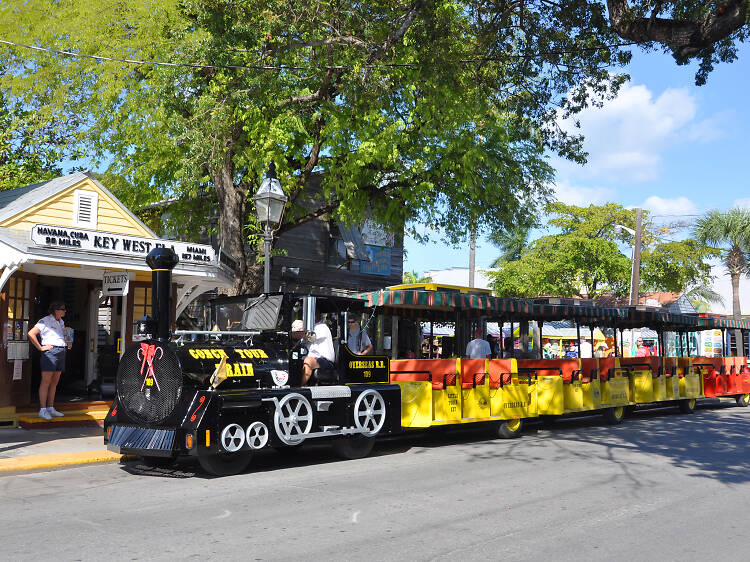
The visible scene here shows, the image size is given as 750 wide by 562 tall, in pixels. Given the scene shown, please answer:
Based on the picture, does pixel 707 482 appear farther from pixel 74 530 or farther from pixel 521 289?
pixel 521 289

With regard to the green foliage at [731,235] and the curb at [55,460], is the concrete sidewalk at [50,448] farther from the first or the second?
the green foliage at [731,235]

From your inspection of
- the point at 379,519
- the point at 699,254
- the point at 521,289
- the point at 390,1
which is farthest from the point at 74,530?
the point at 699,254

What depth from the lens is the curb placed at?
8.70 meters

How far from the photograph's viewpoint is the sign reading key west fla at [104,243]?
431 inches

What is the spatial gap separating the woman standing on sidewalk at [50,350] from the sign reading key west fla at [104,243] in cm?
116

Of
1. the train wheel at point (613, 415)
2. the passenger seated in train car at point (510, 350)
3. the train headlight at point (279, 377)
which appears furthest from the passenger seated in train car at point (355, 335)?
the passenger seated in train car at point (510, 350)

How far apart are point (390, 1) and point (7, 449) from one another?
958cm

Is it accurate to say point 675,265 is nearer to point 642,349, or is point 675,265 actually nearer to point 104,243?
point 642,349

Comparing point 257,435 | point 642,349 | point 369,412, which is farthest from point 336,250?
point 257,435

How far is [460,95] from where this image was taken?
557 inches

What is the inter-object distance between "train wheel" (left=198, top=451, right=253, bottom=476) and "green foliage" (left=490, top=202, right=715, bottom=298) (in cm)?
3076

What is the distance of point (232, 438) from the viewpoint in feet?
27.3

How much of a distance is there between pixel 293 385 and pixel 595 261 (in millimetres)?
30967

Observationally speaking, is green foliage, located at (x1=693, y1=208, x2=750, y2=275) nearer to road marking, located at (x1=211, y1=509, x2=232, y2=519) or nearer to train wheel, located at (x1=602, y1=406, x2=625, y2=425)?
train wheel, located at (x1=602, y1=406, x2=625, y2=425)
